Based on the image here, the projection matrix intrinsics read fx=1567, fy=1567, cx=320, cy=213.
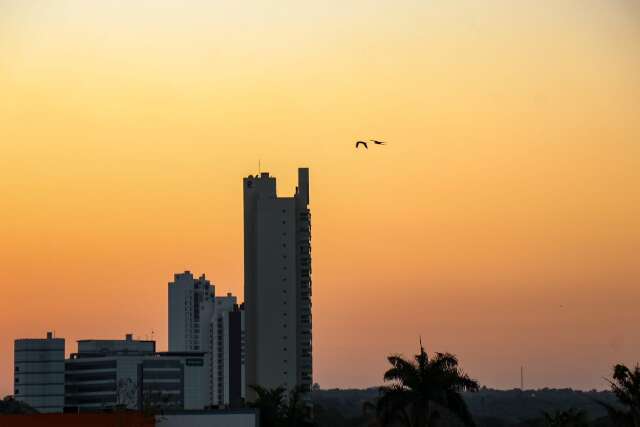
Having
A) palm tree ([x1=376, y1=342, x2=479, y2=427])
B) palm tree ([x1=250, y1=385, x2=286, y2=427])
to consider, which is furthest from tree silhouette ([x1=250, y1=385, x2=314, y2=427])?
palm tree ([x1=376, y1=342, x2=479, y2=427])

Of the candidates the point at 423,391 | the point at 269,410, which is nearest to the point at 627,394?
the point at 423,391

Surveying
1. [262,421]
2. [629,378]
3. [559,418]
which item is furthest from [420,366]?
[262,421]

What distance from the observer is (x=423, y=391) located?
99125 millimetres

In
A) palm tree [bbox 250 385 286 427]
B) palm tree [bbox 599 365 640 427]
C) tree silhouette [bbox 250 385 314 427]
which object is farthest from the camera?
tree silhouette [bbox 250 385 314 427]

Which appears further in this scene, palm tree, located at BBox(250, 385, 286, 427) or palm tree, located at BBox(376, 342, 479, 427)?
palm tree, located at BBox(250, 385, 286, 427)

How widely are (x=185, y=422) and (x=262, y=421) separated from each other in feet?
79.4

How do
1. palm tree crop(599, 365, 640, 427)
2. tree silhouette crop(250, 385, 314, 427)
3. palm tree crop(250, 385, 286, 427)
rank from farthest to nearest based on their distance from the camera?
tree silhouette crop(250, 385, 314, 427) < palm tree crop(250, 385, 286, 427) < palm tree crop(599, 365, 640, 427)

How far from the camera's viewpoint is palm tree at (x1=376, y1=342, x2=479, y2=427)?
320 feet

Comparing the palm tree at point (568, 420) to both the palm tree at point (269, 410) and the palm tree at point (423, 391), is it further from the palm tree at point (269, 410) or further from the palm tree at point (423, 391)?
the palm tree at point (269, 410)

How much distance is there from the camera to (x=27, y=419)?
104125 mm

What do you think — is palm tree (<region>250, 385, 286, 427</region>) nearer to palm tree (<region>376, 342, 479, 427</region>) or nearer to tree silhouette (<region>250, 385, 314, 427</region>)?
tree silhouette (<region>250, 385, 314, 427</region>)

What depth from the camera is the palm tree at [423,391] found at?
97.4 meters

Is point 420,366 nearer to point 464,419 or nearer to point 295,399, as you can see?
point 464,419

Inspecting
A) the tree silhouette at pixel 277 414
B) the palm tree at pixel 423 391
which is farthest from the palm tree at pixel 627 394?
the tree silhouette at pixel 277 414
